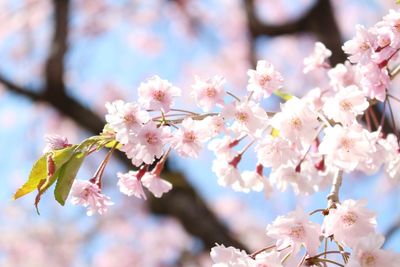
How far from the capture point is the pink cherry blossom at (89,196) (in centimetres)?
99

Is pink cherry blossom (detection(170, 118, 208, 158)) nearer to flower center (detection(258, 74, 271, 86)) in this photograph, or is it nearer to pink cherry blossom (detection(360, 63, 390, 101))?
flower center (detection(258, 74, 271, 86))

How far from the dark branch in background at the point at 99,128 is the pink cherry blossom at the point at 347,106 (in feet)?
9.00

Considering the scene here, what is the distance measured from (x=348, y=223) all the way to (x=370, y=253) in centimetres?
6

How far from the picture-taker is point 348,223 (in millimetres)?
858

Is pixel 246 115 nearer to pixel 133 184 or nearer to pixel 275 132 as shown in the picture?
pixel 275 132

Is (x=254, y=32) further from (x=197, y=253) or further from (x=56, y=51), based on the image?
(x=197, y=253)

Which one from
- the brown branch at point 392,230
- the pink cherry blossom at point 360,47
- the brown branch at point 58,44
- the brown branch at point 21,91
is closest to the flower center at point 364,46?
the pink cherry blossom at point 360,47

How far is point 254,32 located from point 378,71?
325cm

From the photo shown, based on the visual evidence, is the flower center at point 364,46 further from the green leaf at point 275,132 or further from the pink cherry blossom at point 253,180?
the pink cherry blossom at point 253,180

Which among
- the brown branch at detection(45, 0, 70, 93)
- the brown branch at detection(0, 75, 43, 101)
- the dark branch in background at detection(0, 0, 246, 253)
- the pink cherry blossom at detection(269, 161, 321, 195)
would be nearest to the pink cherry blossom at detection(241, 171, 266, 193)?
the pink cherry blossom at detection(269, 161, 321, 195)

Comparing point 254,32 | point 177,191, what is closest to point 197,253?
point 177,191

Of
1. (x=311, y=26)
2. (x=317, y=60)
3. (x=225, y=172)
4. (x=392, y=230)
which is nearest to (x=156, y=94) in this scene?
(x=225, y=172)

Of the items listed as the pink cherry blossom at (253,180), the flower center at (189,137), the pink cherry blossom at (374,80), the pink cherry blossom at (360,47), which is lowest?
the pink cherry blossom at (253,180)

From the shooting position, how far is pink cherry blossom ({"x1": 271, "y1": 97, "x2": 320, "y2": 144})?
0.98 meters
